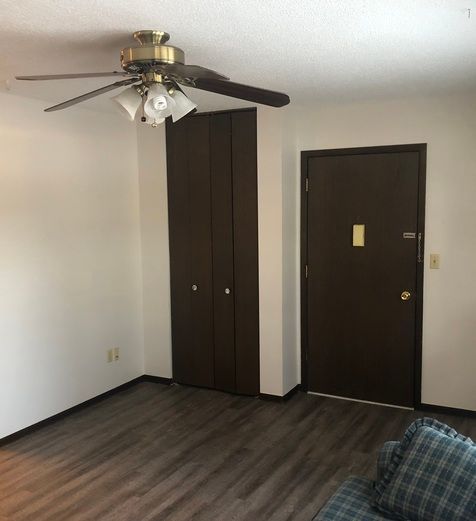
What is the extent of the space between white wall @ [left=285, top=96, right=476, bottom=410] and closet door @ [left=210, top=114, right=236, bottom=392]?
99 centimetres

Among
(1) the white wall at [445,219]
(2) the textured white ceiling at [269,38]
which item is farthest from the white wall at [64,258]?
(1) the white wall at [445,219]

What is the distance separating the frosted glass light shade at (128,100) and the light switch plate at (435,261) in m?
2.52

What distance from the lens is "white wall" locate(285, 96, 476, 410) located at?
376cm

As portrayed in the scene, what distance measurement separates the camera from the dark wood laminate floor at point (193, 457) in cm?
286

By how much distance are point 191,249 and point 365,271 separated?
57.3 inches

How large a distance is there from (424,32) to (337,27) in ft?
1.37

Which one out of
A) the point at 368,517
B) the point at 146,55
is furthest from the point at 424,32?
the point at 368,517

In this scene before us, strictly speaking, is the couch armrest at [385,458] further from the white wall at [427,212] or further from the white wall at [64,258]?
the white wall at [64,258]

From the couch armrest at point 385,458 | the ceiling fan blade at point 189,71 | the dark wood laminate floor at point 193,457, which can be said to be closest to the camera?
the couch armrest at point 385,458

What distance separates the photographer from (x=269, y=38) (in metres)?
2.45

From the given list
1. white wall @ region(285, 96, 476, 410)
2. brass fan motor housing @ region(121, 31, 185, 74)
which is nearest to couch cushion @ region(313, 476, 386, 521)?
brass fan motor housing @ region(121, 31, 185, 74)

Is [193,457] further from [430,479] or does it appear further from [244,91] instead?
[244,91]

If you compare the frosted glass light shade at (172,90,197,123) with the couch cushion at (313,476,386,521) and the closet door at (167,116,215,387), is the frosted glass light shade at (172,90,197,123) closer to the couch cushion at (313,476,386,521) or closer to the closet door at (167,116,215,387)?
the couch cushion at (313,476,386,521)

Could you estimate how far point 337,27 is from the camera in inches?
91.1
